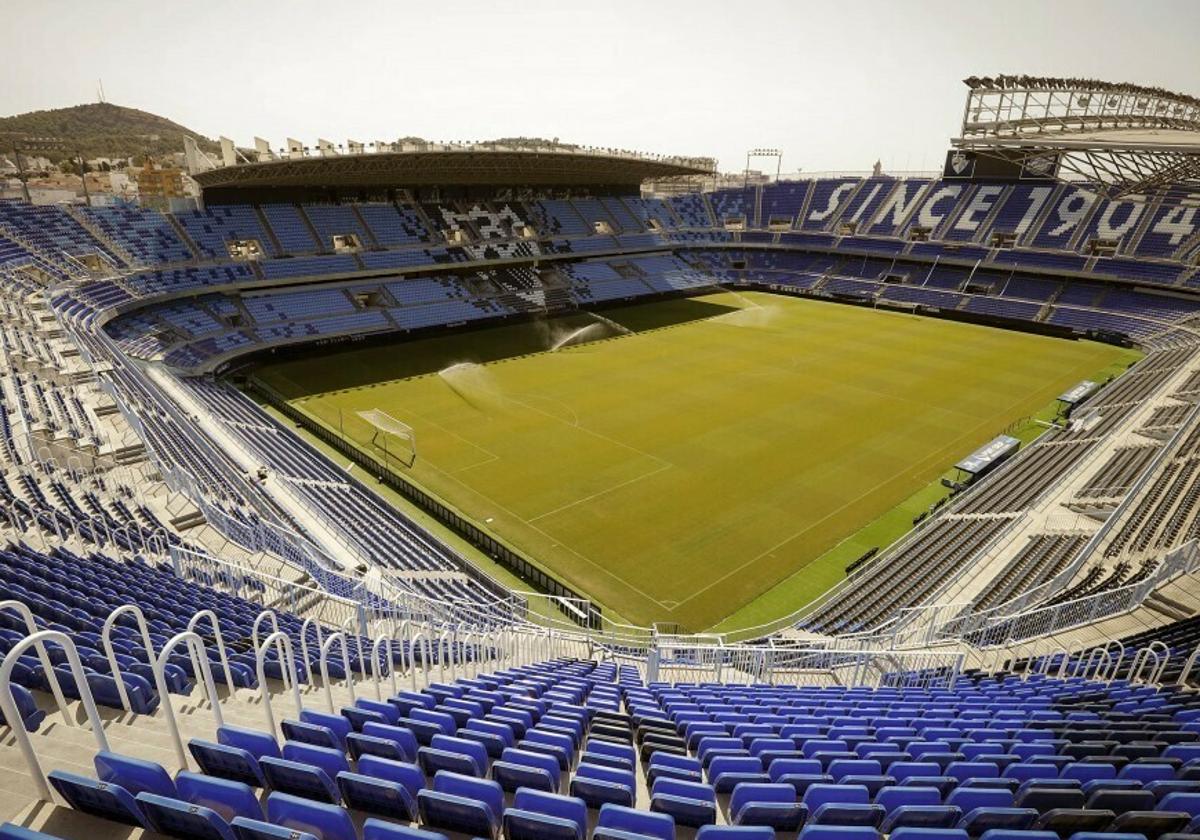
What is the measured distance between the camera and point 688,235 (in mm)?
79750

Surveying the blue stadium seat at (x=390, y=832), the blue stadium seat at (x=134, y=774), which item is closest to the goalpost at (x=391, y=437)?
the blue stadium seat at (x=134, y=774)

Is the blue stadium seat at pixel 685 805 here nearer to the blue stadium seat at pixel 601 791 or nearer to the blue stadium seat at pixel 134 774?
the blue stadium seat at pixel 601 791

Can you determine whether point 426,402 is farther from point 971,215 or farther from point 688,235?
point 971,215

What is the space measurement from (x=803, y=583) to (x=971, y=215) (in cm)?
6087

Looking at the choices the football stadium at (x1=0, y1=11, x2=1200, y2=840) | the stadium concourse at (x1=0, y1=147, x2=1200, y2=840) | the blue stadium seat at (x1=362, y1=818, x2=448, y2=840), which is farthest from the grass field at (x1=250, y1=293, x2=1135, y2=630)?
the blue stadium seat at (x1=362, y1=818, x2=448, y2=840)

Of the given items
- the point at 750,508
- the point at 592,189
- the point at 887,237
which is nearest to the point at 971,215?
the point at 887,237

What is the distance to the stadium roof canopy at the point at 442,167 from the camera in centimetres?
4700

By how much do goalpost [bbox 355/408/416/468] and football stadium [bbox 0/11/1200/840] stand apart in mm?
430

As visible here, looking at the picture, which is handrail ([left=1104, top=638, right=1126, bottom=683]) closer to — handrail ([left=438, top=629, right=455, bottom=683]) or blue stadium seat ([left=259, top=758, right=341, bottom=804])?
handrail ([left=438, top=629, right=455, bottom=683])

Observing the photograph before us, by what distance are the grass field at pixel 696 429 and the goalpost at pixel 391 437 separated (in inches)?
25.3

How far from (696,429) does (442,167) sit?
35.7 metres

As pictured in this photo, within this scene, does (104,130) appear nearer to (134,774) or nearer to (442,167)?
(442,167)

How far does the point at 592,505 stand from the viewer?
27.0 m

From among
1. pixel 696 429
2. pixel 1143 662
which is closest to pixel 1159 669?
pixel 1143 662
